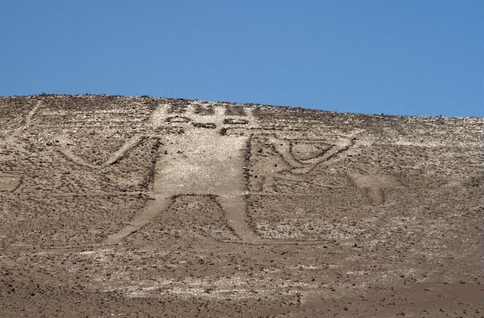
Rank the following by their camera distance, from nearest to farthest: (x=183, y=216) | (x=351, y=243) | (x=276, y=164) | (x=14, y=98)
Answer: (x=351, y=243) → (x=183, y=216) → (x=276, y=164) → (x=14, y=98)

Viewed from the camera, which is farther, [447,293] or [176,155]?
[176,155]

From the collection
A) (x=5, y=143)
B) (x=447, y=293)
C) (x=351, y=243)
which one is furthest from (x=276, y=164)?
(x=447, y=293)

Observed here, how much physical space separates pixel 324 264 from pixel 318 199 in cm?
568

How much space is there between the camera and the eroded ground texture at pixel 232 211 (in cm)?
1853

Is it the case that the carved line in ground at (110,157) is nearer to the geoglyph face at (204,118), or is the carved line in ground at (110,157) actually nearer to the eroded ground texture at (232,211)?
the eroded ground texture at (232,211)

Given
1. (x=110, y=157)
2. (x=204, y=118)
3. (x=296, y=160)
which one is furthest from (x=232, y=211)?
(x=204, y=118)

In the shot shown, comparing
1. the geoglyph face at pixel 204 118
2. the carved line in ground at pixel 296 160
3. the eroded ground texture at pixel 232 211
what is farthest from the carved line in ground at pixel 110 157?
the carved line in ground at pixel 296 160

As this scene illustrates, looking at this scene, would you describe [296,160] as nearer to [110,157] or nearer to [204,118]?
[204,118]

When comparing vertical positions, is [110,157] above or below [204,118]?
below

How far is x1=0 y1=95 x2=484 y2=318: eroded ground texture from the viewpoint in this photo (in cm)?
1853

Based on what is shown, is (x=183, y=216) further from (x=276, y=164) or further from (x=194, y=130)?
(x=194, y=130)

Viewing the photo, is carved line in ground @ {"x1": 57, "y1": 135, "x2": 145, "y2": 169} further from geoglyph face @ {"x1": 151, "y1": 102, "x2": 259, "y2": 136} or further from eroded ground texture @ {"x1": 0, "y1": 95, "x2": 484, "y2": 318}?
geoglyph face @ {"x1": 151, "y1": 102, "x2": 259, "y2": 136}

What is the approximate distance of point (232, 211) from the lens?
25609 mm

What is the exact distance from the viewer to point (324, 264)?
21.0 meters
